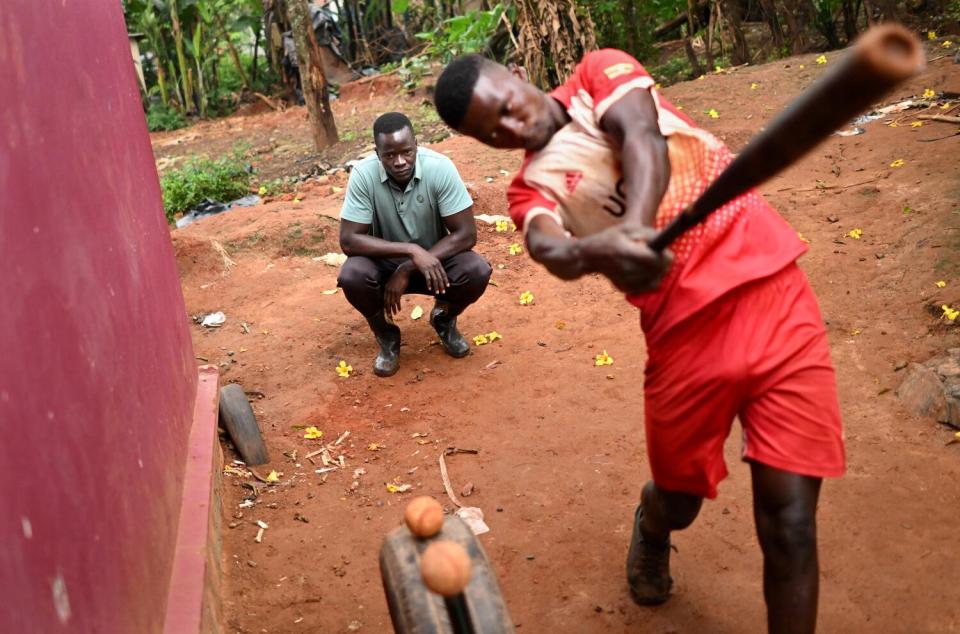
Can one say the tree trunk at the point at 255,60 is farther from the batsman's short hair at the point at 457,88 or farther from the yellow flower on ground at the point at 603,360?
the batsman's short hair at the point at 457,88

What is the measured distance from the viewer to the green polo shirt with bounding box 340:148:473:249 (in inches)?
229

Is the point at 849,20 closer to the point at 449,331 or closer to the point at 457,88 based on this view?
the point at 449,331

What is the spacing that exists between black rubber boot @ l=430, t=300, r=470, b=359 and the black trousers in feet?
0.49

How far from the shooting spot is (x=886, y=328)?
17.4 feet

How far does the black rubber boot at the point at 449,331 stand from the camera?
6105 mm

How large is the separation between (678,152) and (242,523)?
2.84 meters

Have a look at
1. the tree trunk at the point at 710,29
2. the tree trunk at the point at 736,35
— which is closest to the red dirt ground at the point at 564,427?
the tree trunk at the point at 710,29

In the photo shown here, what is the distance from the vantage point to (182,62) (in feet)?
60.3

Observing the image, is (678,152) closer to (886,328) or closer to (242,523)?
(242,523)

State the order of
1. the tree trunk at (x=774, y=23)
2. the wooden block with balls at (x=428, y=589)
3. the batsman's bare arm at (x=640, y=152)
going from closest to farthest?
the wooden block with balls at (x=428, y=589), the batsman's bare arm at (x=640, y=152), the tree trunk at (x=774, y=23)

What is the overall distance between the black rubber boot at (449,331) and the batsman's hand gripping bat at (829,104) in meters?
4.11

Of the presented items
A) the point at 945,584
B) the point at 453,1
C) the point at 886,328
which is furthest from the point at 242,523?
the point at 453,1

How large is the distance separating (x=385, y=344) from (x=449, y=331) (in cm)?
42

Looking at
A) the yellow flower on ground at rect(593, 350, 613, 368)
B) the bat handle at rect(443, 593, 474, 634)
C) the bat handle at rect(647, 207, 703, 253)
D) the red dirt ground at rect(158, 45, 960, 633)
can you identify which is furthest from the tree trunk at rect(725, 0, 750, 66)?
the bat handle at rect(443, 593, 474, 634)
